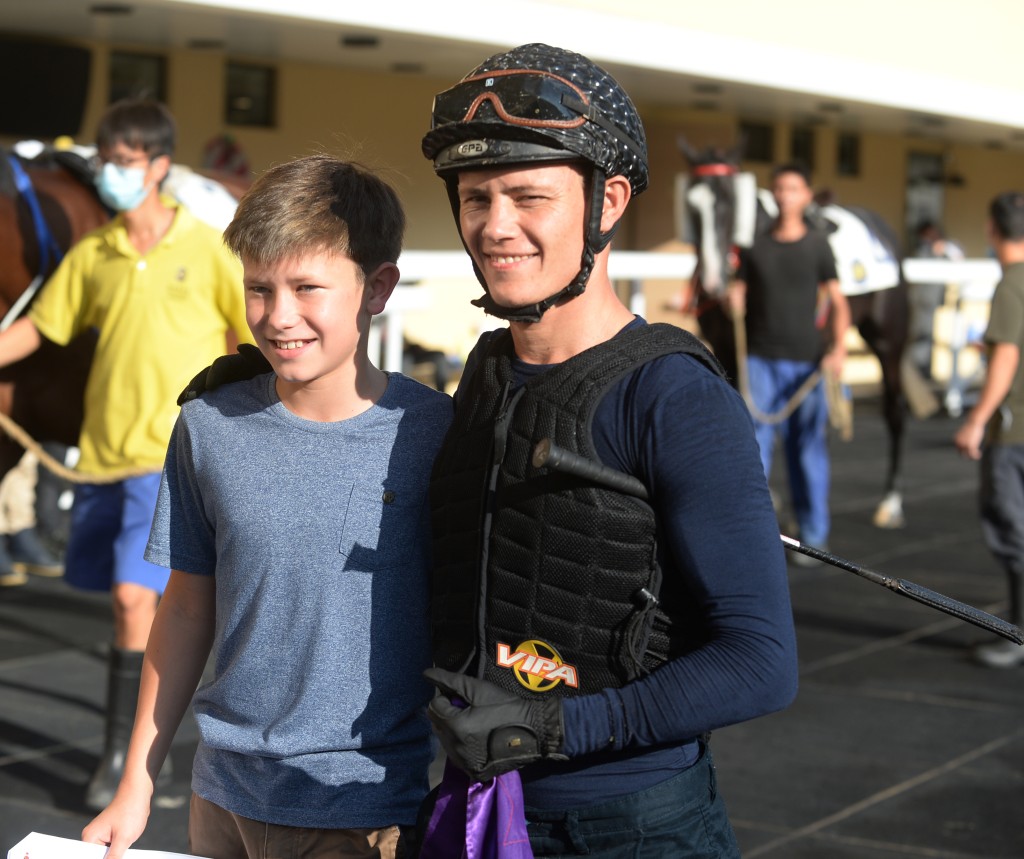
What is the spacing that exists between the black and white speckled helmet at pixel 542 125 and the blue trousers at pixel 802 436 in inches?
277

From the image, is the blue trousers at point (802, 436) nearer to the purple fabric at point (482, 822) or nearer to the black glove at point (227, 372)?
the black glove at point (227, 372)

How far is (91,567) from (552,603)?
331 cm

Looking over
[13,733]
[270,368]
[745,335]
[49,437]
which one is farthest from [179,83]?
[270,368]

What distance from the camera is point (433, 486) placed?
2197 mm

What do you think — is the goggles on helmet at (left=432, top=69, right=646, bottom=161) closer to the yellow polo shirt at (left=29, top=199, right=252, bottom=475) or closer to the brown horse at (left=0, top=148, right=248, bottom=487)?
the yellow polo shirt at (left=29, top=199, right=252, bottom=475)

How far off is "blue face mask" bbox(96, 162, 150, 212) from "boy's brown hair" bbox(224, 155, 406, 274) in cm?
254

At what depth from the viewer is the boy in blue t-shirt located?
2.23 m

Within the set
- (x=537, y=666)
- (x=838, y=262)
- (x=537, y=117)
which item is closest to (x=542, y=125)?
(x=537, y=117)

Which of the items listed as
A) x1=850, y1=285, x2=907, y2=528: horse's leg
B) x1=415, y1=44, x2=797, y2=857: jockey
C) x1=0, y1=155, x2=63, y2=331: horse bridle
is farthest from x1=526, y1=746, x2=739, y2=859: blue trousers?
x1=850, y1=285, x2=907, y2=528: horse's leg

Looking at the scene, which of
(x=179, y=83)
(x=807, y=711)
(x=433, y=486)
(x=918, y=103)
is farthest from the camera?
(x=918, y=103)

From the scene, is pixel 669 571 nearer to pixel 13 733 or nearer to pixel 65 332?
pixel 65 332

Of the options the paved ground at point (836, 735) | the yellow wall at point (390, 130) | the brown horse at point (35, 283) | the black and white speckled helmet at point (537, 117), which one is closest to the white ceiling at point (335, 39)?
the yellow wall at point (390, 130)

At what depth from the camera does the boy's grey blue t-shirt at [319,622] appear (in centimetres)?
223

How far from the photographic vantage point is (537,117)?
75.3 inches
